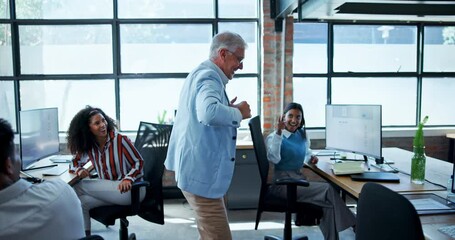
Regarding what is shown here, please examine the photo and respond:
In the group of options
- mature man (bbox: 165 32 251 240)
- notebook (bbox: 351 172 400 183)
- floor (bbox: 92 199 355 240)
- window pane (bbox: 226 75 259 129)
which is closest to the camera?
mature man (bbox: 165 32 251 240)

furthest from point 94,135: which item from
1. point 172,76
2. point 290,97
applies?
point 290,97

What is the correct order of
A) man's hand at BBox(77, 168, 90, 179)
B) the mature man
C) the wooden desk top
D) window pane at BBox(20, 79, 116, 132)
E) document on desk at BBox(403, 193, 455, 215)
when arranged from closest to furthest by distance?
1. document on desk at BBox(403, 193, 455, 215)
2. the mature man
3. the wooden desk top
4. man's hand at BBox(77, 168, 90, 179)
5. window pane at BBox(20, 79, 116, 132)

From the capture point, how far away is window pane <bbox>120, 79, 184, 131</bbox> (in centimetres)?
464

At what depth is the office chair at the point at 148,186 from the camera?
2588 mm

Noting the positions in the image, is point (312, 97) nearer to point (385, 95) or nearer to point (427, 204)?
point (385, 95)

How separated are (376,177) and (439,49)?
323 cm

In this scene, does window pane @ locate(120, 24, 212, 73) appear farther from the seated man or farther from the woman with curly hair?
the seated man

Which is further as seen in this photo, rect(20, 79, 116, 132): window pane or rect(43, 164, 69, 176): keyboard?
rect(20, 79, 116, 132): window pane

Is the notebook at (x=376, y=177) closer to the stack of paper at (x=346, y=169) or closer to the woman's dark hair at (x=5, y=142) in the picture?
the stack of paper at (x=346, y=169)

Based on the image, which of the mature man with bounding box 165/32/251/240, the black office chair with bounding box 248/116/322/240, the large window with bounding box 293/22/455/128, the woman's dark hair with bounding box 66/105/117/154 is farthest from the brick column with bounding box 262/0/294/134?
the mature man with bounding box 165/32/251/240

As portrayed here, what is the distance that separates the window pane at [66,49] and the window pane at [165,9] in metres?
0.30

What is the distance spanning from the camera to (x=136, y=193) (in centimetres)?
257

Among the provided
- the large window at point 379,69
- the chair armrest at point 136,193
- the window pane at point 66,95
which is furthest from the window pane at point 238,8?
the chair armrest at point 136,193

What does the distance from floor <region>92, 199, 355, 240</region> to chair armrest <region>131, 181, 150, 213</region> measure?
2.71 feet
